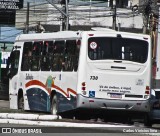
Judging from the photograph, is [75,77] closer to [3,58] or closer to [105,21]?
[3,58]

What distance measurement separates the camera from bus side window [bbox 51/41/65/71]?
944 inches

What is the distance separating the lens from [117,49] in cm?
2245

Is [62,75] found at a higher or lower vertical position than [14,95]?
higher

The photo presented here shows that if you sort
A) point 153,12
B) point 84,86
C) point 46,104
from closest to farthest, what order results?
point 84,86, point 46,104, point 153,12

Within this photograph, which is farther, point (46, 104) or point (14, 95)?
point (14, 95)

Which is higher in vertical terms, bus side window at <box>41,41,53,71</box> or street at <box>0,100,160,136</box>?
bus side window at <box>41,41,53,71</box>

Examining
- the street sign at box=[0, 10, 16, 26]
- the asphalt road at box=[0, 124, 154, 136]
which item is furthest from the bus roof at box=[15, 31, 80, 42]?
the street sign at box=[0, 10, 16, 26]

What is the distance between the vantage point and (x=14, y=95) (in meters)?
28.8

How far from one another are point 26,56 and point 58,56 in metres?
3.46

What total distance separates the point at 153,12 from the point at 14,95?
74.6 feet

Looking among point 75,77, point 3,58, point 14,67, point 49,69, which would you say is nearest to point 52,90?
point 49,69

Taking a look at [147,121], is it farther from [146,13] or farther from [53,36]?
[146,13]

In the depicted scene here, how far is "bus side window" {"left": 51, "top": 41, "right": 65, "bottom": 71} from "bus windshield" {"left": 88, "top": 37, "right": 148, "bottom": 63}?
2015mm

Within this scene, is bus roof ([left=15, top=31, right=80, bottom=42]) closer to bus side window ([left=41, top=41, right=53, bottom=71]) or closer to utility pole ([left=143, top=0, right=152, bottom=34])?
bus side window ([left=41, top=41, right=53, bottom=71])
